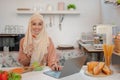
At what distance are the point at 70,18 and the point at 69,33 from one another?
0.98 feet

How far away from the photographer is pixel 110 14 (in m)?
3.29

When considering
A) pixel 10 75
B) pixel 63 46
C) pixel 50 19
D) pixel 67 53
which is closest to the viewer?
pixel 10 75

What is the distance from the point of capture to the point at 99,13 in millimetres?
3918

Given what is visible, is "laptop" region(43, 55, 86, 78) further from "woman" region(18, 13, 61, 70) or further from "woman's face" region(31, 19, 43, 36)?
"woman's face" region(31, 19, 43, 36)

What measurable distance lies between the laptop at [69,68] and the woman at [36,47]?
742 mm

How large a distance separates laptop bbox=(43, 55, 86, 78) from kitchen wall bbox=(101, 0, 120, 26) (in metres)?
1.42

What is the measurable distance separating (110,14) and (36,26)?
4.90 feet

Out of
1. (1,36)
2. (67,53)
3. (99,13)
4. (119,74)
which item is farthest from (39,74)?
(99,13)

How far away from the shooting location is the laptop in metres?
1.45

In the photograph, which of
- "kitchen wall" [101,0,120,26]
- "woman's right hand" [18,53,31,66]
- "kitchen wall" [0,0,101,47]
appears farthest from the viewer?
"kitchen wall" [0,0,101,47]

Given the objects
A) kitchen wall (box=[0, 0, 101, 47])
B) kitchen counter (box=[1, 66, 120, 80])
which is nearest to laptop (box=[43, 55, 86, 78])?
kitchen counter (box=[1, 66, 120, 80])

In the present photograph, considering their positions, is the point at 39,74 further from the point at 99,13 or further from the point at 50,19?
the point at 99,13

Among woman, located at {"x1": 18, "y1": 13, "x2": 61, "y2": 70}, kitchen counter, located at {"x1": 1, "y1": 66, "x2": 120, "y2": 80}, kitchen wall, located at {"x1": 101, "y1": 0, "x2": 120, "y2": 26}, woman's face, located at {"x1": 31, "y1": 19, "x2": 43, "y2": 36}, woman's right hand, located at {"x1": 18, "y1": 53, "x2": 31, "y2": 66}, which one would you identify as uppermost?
kitchen wall, located at {"x1": 101, "y1": 0, "x2": 120, "y2": 26}

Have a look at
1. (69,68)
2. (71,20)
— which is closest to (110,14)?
(71,20)
